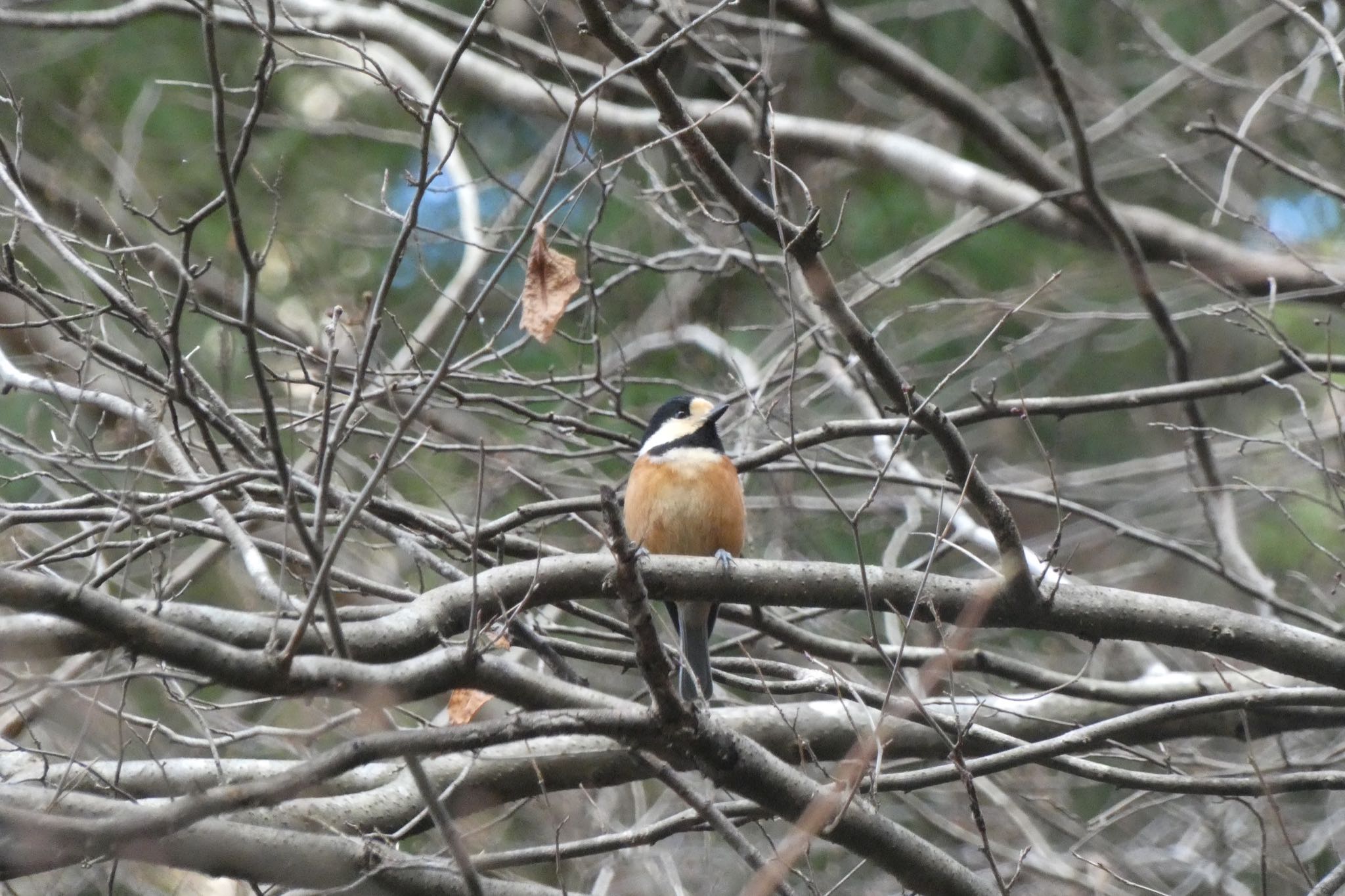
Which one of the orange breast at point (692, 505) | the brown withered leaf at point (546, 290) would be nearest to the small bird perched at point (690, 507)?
the orange breast at point (692, 505)

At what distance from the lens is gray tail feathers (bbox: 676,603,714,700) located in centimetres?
521

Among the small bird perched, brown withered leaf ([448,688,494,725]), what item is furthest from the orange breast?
brown withered leaf ([448,688,494,725])

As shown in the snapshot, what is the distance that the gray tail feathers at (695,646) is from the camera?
5.21 m

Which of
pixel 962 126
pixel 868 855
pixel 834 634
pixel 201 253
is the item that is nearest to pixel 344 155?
pixel 201 253

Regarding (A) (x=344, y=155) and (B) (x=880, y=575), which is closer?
(B) (x=880, y=575)

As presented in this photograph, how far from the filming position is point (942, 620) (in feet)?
14.1

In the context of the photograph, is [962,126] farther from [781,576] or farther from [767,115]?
[781,576]

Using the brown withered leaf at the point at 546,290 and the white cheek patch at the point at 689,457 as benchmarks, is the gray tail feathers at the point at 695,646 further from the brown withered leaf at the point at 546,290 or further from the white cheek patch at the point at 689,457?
the brown withered leaf at the point at 546,290

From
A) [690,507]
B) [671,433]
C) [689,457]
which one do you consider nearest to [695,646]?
[690,507]

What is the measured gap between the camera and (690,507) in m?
5.57

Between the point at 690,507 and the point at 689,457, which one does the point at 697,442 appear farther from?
the point at 690,507

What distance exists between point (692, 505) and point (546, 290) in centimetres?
143

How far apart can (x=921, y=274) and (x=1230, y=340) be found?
3262 mm

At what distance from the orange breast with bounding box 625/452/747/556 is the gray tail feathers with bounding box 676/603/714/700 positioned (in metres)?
0.32
